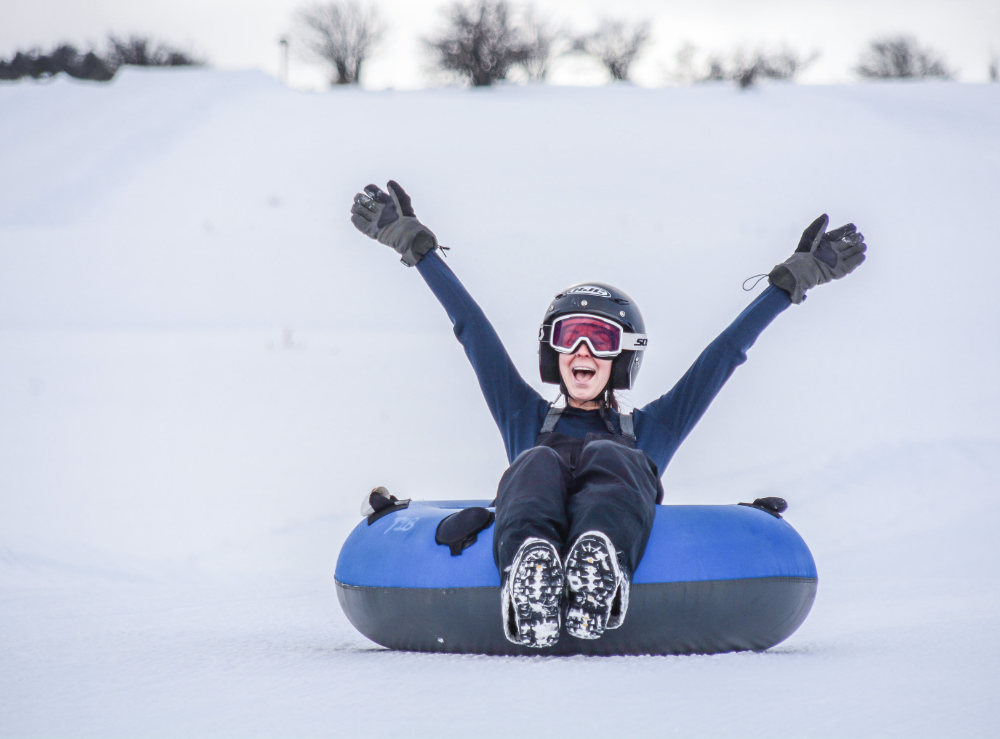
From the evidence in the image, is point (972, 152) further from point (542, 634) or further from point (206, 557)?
point (542, 634)

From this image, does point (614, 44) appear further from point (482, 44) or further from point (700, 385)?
point (700, 385)

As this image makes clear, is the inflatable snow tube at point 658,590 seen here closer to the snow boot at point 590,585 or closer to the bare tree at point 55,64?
the snow boot at point 590,585

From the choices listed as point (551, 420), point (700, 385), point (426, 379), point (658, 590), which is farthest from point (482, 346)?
point (426, 379)

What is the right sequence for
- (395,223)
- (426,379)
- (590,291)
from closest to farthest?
(590,291) < (395,223) < (426,379)

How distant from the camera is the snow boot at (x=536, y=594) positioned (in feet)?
7.02

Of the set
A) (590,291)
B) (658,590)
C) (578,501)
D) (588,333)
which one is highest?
(590,291)

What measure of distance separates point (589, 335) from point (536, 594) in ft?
3.83

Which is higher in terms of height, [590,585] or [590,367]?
[590,367]

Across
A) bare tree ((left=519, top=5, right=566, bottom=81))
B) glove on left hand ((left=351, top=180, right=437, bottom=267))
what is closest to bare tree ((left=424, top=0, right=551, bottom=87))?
bare tree ((left=519, top=5, right=566, bottom=81))

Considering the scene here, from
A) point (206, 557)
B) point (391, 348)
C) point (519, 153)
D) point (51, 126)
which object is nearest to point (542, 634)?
point (206, 557)

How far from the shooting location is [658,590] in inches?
→ 94.7

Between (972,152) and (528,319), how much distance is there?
346 inches

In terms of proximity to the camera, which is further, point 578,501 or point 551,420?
point 551,420

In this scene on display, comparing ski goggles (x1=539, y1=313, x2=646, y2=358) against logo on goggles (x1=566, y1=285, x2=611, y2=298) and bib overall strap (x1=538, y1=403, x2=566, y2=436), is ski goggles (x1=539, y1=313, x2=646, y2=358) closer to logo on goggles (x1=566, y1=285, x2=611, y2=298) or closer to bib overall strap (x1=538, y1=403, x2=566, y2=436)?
logo on goggles (x1=566, y1=285, x2=611, y2=298)
